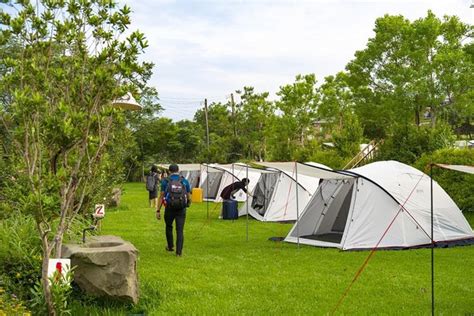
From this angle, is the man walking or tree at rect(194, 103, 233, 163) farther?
tree at rect(194, 103, 233, 163)

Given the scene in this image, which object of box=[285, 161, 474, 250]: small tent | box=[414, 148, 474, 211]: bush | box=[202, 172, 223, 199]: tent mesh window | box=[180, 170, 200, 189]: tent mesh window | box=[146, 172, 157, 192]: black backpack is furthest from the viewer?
box=[180, 170, 200, 189]: tent mesh window

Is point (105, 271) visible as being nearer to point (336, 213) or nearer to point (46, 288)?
point (46, 288)

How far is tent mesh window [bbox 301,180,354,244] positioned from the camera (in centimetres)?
1238

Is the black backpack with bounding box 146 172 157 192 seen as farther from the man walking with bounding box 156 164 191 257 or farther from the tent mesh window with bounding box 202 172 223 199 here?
the man walking with bounding box 156 164 191 257

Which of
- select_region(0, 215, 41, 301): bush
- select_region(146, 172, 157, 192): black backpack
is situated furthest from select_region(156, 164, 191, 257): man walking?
select_region(146, 172, 157, 192): black backpack

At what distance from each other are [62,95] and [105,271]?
194 cm

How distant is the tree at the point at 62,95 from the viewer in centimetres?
509

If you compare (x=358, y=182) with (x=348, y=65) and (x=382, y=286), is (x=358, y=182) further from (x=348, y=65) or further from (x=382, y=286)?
(x=348, y=65)

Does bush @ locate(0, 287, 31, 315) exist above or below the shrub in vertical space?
below

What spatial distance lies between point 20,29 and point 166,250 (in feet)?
20.1

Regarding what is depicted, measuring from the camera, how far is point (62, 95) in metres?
6.24

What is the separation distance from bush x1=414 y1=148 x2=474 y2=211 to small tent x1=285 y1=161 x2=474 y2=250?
3.73 meters

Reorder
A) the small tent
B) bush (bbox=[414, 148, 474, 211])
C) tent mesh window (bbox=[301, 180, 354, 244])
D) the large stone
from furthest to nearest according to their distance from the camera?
bush (bbox=[414, 148, 474, 211]) → tent mesh window (bbox=[301, 180, 354, 244]) → the small tent → the large stone

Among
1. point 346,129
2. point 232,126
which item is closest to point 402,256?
point 346,129
